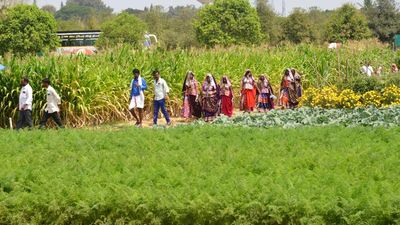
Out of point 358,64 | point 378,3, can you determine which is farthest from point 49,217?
point 378,3

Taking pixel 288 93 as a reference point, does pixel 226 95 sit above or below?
above

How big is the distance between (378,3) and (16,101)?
42.2 m

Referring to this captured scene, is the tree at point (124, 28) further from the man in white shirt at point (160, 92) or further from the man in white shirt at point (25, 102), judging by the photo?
the man in white shirt at point (25, 102)

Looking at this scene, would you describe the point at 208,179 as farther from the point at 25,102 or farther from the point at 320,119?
the point at 25,102

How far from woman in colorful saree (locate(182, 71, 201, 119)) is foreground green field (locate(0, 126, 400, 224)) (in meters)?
7.46

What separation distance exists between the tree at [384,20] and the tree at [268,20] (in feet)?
26.9

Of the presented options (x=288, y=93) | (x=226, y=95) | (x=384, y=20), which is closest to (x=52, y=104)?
(x=226, y=95)

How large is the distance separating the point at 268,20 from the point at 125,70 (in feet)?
136

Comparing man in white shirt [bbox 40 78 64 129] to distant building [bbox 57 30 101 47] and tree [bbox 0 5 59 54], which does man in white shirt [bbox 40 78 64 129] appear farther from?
distant building [bbox 57 30 101 47]

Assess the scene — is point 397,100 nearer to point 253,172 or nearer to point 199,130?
point 199,130

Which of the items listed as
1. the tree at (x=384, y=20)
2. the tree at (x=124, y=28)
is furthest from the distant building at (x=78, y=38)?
the tree at (x=384, y=20)

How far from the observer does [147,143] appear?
951 cm

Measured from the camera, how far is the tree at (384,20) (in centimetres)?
5144

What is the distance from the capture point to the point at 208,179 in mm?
6699
